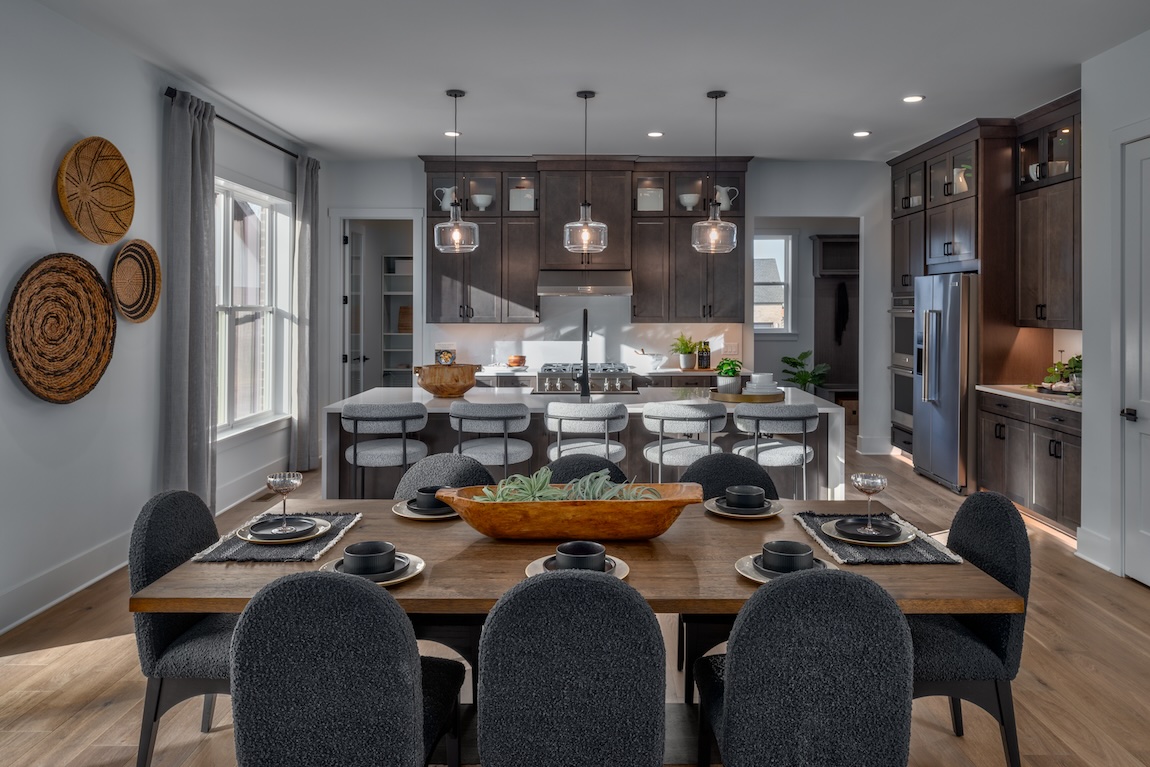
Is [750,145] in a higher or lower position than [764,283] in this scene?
higher

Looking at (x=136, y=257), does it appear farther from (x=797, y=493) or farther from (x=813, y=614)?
(x=813, y=614)

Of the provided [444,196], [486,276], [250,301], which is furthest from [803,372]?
[250,301]

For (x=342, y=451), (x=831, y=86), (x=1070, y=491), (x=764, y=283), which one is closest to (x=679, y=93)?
(x=831, y=86)

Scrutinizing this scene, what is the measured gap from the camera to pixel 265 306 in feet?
21.0

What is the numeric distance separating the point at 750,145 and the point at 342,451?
4.09 metres

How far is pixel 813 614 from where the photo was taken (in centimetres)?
149

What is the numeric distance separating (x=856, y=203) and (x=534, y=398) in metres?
4.18

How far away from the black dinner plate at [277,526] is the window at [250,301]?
3.39 m

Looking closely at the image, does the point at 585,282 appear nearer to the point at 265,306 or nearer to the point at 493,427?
the point at 265,306

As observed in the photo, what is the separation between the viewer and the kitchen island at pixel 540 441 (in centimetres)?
465

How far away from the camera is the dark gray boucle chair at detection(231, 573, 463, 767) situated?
1464mm

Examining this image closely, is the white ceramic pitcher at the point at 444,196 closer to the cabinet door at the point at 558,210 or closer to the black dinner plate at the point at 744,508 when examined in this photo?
the cabinet door at the point at 558,210

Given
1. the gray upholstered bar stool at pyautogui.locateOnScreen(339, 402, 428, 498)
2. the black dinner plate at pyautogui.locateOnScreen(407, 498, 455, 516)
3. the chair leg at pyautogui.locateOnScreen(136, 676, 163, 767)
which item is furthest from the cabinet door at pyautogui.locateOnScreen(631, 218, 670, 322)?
the chair leg at pyautogui.locateOnScreen(136, 676, 163, 767)

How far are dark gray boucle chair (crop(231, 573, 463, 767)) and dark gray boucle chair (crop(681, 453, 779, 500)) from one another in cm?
157
